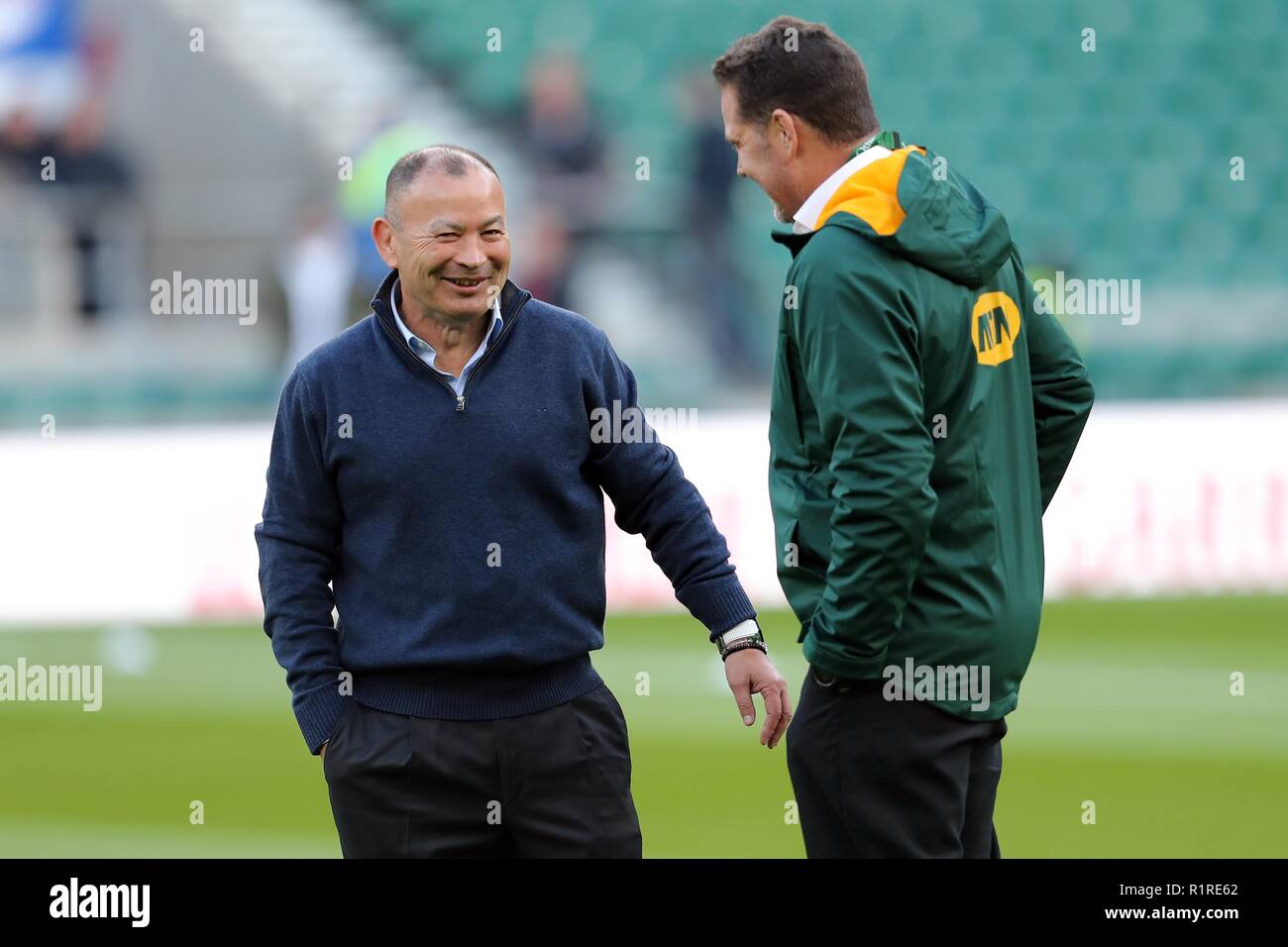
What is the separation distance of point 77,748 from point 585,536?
4834mm

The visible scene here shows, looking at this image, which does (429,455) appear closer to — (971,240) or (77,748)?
(971,240)

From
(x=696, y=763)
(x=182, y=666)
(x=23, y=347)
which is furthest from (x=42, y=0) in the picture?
(x=696, y=763)

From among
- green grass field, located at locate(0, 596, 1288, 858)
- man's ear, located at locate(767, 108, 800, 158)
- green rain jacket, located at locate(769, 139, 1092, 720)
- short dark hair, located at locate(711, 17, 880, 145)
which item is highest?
short dark hair, located at locate(711, 17, 880, 145)

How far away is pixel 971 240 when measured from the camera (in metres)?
3.36

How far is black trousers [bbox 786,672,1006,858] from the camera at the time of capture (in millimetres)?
3346

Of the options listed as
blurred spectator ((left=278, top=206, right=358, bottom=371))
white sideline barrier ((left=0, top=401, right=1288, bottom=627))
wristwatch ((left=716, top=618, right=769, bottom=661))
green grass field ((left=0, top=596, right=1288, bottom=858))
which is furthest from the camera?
blurred spectator ((left=278, top=206, right=358, bottom=371))

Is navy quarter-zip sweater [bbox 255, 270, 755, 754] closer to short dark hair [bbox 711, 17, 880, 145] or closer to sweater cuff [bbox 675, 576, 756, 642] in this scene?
sweater cuff [bbox 675, 576, 756, 642]

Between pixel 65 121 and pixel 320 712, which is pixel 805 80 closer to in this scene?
pixel 320 712

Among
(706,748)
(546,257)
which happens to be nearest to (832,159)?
(706,748)

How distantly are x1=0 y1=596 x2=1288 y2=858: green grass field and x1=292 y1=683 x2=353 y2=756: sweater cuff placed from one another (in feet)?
8.46

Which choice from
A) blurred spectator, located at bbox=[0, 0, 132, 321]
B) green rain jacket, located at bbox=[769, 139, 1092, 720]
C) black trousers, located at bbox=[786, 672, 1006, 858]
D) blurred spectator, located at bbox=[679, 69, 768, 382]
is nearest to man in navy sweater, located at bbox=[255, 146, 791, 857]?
black trousers, located at bbox=[786, 672, 1006, 858]

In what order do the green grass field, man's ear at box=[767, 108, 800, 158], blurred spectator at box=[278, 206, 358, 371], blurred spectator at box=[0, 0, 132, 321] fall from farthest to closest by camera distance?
blurred spectator at box=[0, 0, 132, 321], blurred spectator at box=[278, 206, 358, 371], the green grass field, man's ear at box=[767, 108, 800, 158]

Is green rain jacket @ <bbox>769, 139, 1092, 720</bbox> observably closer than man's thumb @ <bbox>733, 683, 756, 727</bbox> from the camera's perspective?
Yes

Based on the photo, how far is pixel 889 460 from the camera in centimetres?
321
